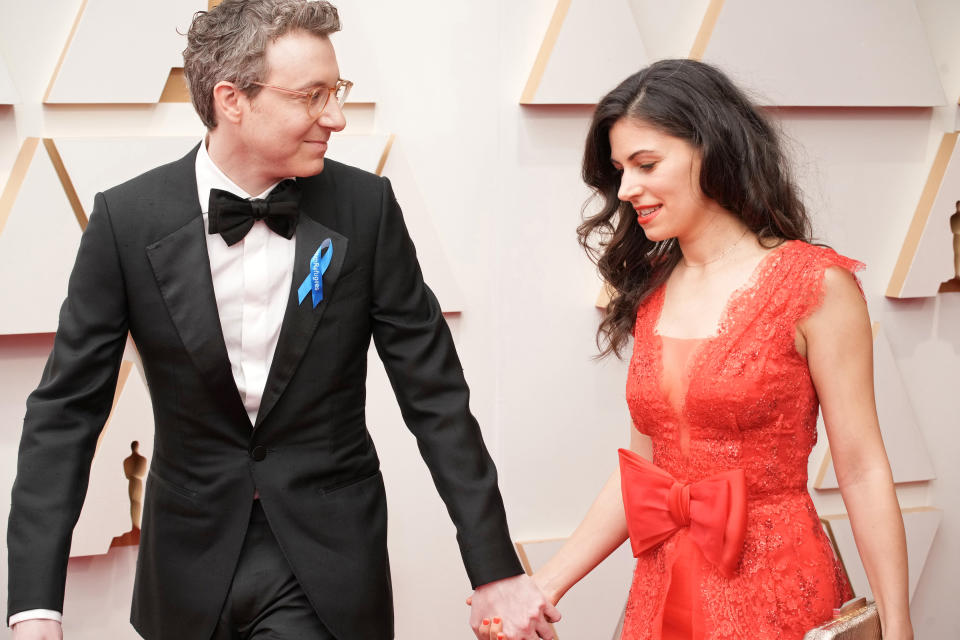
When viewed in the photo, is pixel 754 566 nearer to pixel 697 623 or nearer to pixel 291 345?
pixel 697 623

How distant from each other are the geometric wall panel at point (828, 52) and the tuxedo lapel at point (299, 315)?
5.70ft

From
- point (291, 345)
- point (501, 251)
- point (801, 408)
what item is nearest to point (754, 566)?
point (801, 408)

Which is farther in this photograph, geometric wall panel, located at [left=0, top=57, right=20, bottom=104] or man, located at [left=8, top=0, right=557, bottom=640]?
geometric wall panel, located at [left=0, top=57, right=20, bottom=104]

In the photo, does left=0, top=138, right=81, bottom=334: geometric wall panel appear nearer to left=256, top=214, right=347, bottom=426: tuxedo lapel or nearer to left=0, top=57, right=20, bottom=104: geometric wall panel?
left=0, top=57, right=20, bottom=104: geometric wall panel

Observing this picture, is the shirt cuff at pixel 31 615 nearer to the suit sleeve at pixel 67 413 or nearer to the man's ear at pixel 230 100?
the suit sleeve at pixel 67 413

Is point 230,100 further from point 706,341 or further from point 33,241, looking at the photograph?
point 33,241

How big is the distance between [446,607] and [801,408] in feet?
5.30

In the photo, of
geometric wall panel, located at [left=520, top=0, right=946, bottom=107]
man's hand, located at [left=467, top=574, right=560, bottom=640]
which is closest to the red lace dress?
man's hand, located at [left=467, top=574, right=560, bottom=640]

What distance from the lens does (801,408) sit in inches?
74.9

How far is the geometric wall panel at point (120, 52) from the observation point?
270 centimetres

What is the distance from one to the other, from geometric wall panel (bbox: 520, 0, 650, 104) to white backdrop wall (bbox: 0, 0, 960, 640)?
0.06m

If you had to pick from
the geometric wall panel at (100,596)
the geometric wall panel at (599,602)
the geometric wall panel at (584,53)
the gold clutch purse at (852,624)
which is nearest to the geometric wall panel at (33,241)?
the geometric wall panel at (100,596)

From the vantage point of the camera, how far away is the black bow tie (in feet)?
5.87

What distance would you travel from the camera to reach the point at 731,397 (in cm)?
187
